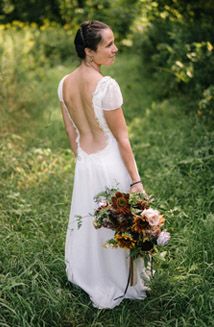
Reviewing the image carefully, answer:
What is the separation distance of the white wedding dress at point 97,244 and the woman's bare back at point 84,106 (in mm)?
49

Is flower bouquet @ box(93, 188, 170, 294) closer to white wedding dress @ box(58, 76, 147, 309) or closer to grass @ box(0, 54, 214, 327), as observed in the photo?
white wedding dress @ box(58, 76, 147, 309)

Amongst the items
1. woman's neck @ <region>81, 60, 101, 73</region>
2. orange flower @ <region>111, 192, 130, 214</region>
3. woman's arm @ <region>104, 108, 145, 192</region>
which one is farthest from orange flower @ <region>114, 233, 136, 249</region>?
woman's neck @ <region>81, 60, 101, 73</region>

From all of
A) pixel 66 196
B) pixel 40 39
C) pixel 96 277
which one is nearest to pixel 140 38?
pixel 40 39

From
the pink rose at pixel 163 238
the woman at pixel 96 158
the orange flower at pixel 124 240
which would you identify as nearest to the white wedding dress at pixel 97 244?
the woman at pixel 96 158

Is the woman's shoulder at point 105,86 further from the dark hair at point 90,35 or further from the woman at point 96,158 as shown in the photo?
the dark hair at point 90,35

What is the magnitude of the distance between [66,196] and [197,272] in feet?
5.69

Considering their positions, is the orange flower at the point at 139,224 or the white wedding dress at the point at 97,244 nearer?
the orange flower at the point at 139,224

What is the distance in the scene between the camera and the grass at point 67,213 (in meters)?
3.42

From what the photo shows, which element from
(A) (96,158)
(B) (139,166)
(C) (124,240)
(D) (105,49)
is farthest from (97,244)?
(B) (139,166)

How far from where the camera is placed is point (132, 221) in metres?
3.23

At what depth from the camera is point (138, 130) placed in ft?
23.6

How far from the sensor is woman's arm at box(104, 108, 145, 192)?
3279 mm

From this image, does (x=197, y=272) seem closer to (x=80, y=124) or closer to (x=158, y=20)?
(x=80, y=124)

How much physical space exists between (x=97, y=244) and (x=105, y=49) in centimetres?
133
